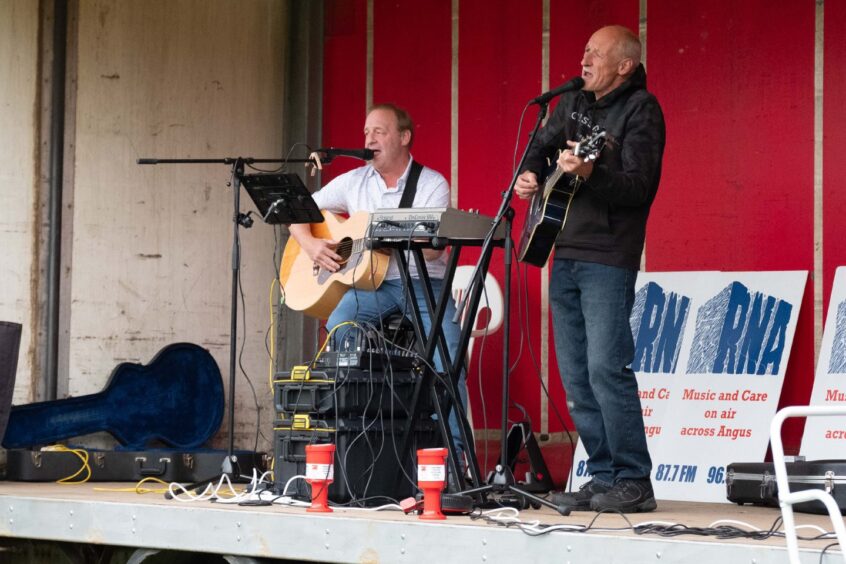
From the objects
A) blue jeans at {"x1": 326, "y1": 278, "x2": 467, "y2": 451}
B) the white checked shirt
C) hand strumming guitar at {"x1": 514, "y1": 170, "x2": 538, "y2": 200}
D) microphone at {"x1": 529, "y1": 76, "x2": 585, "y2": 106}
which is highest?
microphone at {"x1": 529, "y1": 76, "x2": 585, "y2": 106}

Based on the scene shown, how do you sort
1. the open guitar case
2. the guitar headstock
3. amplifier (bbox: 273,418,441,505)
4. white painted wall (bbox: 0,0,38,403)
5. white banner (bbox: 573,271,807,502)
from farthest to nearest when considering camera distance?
white painted wall (bbox: 0,0,38,403) < the open guitar case < white banner (bbox: 573,271,807,502) < amplifier (bbox: 273,418,441,505) < the guitar headstock

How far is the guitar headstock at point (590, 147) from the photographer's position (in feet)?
12.5

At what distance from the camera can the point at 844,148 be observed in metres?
5.44

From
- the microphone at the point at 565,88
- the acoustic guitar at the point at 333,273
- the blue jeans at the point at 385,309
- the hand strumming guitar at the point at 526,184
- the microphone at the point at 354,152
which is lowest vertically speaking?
the blue jeans at the point at 385,309

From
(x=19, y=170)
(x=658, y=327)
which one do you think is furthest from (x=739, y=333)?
(x=19, y=170)

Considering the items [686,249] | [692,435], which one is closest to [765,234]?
[686,249]

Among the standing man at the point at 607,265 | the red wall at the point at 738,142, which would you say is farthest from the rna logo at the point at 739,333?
the standing man at the point at 607,265

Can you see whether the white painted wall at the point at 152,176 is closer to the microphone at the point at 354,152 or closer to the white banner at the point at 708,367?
the microphone at the point at 354,152

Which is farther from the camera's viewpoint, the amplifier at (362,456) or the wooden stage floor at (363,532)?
the amplifier at (362,456)

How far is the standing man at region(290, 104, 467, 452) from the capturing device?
5.09m

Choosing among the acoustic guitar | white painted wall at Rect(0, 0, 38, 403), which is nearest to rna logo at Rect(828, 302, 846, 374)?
the acoustic guitar

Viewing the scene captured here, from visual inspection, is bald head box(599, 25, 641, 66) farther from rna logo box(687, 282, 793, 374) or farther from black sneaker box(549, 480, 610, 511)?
rna logo box(687, 282, 793, 374)

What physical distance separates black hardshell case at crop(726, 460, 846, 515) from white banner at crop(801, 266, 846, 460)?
500mm

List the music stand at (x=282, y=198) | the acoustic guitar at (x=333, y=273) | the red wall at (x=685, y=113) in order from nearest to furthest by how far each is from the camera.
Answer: the music stand at (x=282, y=198), the acoustic guitar at (x=333, y=273), the red wall at (x=685, y=113)
